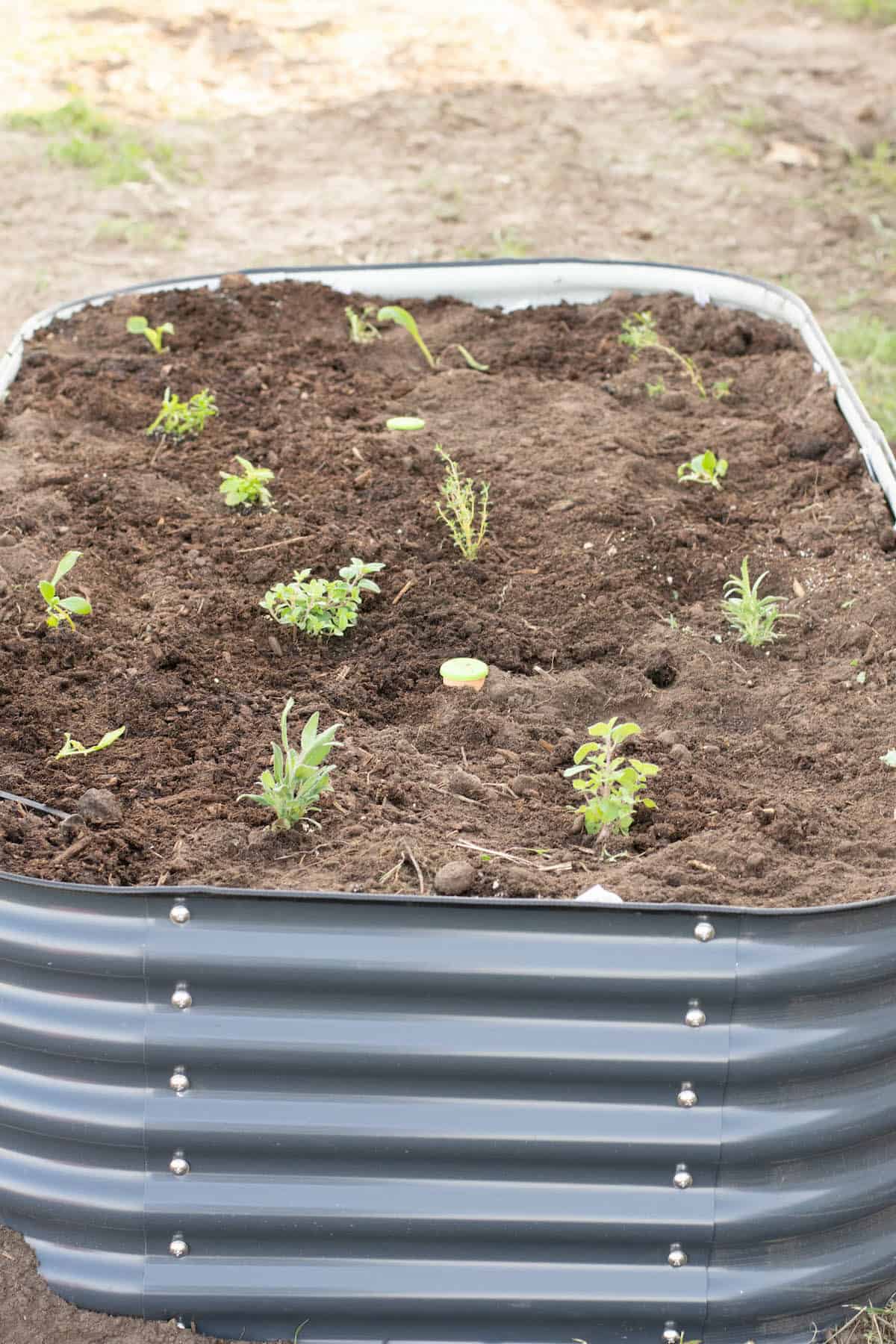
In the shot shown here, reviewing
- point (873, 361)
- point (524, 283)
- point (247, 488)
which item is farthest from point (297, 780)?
point (873, 361)

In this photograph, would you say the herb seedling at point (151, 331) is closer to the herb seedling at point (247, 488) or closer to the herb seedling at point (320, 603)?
the herb seedling at point (247, 488)

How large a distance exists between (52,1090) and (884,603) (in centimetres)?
201

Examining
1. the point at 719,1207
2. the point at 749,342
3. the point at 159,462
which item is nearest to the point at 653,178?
the point at 749,342

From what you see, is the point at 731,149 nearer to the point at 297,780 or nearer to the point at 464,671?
the point at 464,671

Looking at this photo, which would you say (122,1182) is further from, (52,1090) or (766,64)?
(766,64)

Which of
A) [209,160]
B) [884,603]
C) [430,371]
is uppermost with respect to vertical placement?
[884,603]

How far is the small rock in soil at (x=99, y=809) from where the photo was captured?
2.34m

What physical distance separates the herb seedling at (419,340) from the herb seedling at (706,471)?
3.06 ft

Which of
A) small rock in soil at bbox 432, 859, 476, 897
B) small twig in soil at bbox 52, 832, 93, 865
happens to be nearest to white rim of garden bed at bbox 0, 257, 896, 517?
small twig in soil at bbox 52, 832, 93, 865

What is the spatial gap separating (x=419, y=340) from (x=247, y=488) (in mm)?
1171

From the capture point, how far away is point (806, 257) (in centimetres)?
650

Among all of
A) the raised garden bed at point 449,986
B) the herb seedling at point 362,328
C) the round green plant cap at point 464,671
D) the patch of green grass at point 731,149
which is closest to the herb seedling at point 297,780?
the raised garden bed at point 449,986

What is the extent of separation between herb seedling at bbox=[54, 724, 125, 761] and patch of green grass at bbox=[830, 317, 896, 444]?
3.32m

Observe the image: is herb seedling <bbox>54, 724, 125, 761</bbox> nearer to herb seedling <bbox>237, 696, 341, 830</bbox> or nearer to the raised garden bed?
the raised garden bed
